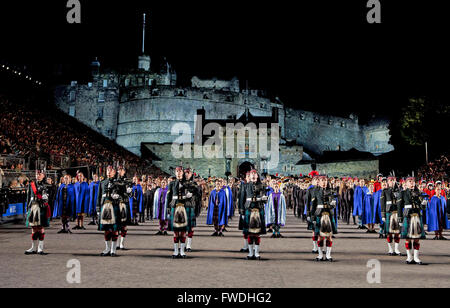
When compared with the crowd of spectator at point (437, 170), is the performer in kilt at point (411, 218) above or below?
below

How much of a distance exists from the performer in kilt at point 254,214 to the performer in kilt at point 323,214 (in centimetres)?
123

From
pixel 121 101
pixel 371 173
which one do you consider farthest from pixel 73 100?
pixel 371 173

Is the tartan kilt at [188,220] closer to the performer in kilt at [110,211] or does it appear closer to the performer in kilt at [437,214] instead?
the performer in kilt at [110,211]

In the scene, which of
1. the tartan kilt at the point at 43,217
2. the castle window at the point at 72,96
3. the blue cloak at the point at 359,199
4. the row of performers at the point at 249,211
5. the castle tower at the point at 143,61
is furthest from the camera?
the castle tower at the point at 143,61

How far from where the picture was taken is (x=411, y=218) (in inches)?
438

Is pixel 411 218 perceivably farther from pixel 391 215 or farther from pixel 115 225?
pixel 115 225

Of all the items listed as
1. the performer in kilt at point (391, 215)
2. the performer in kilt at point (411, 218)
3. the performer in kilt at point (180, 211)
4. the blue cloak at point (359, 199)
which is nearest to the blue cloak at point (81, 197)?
the performer in kilt at point (180, 211)

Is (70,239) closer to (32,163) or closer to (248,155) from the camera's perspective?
(32,163)

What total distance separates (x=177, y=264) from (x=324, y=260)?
3.43 m

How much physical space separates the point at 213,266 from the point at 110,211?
3228 mm

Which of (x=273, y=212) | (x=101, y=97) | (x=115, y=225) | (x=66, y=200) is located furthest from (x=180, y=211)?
(x=101, y=97)

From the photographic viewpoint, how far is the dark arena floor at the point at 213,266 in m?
8.03

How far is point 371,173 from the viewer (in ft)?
228

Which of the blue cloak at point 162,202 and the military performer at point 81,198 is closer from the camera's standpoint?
the blue cloak at point 162,202
